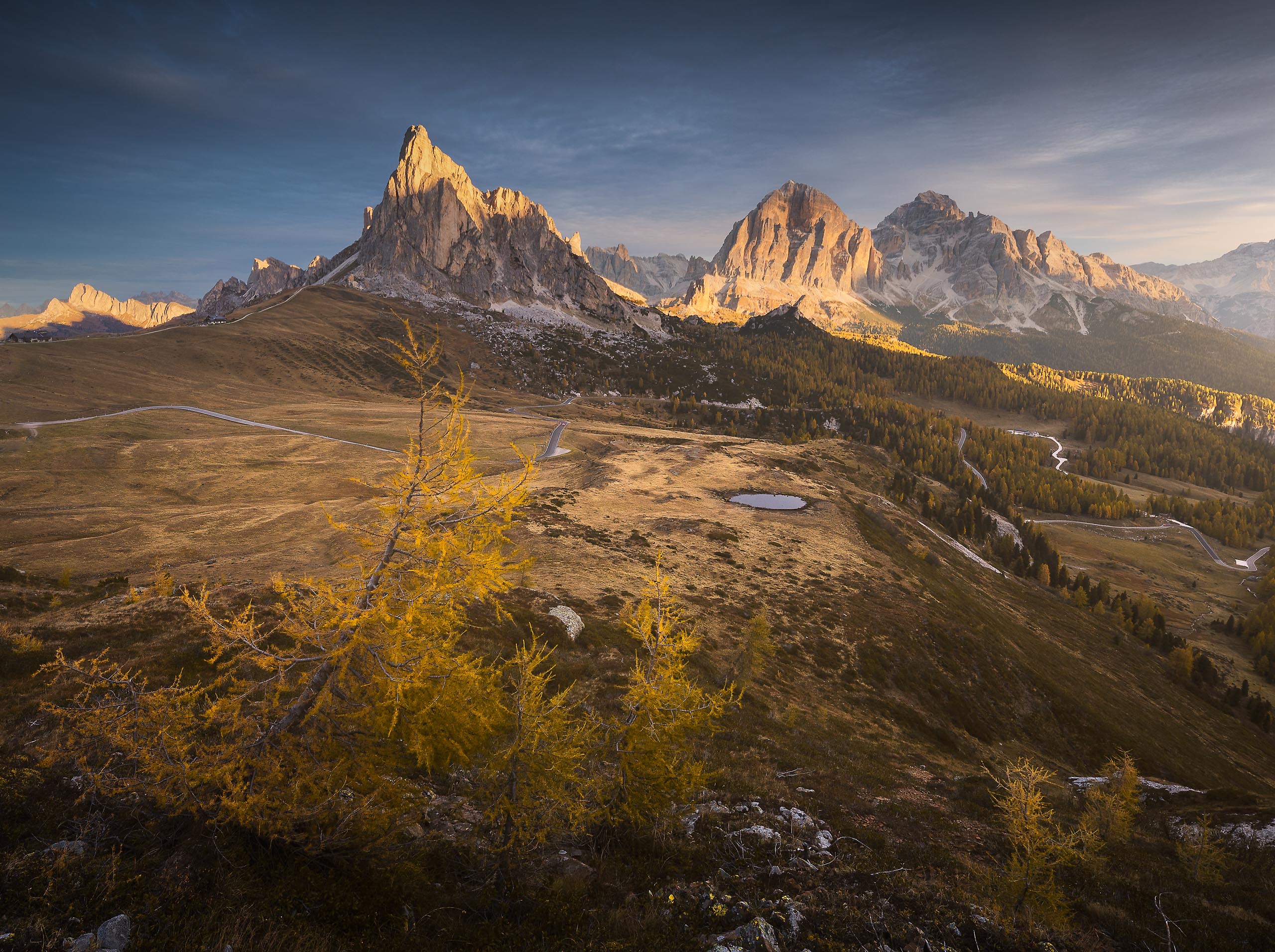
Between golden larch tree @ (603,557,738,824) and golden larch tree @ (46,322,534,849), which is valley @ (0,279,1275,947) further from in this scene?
golden larch tree @ (603,557,738,824)

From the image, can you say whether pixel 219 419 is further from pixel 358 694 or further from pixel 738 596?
pixel 358 694

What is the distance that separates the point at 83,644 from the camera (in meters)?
20.1

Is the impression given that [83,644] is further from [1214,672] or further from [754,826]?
[1214,672]

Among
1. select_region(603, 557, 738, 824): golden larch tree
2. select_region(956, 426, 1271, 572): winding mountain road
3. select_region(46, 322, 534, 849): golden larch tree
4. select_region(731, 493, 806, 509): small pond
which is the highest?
select_region(46, 322, 534, 849): golden larch tree

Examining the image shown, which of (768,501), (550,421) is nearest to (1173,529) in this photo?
(768,501)

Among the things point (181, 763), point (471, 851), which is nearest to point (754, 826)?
point (471, 851)

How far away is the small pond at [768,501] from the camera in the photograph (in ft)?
272

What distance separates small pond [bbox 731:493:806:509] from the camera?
82.9 m

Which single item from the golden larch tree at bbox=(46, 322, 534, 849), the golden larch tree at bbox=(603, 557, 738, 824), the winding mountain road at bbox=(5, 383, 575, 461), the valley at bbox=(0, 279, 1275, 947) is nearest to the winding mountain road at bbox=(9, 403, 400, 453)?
the winding mountain road at bbox=(5, 383, 575, 461)

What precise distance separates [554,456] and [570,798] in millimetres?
97300

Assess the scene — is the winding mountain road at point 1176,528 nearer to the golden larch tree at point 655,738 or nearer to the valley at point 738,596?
the valley at point 738,596

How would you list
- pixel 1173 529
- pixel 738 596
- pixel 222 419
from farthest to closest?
1. pixel 1173 529
2. pixel 222 419
3. pixel 738 596

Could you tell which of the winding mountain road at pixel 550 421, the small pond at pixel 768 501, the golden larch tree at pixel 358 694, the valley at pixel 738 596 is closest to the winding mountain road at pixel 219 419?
the winding mountain road at pixel 550 421

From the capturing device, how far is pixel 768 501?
85.5 m
